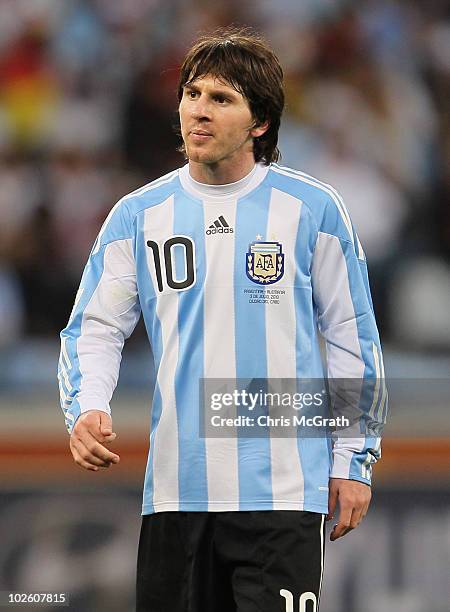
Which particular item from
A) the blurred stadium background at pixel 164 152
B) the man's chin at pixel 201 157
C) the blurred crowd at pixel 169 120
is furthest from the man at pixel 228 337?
the blurred crowd at pixel 169 120

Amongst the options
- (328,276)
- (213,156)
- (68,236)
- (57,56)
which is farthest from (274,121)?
(57,56)

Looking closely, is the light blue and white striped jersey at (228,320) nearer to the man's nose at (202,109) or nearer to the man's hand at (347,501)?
the man's hand at (347,501)

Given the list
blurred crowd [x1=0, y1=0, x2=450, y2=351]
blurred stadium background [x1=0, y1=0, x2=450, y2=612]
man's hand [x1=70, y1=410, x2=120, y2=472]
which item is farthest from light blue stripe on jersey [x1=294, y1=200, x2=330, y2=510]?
blurred crowd [x1=0, y1=0, x2=450, y2=351]

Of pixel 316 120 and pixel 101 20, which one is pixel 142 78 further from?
pixel 316 120

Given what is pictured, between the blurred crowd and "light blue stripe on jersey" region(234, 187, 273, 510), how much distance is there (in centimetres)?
327

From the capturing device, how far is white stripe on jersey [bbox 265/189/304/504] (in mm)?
3100

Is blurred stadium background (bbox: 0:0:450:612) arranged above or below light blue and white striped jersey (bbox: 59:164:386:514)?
above

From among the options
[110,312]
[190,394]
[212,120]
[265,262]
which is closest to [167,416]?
[190,394]

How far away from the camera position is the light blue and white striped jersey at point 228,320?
3.12 metres

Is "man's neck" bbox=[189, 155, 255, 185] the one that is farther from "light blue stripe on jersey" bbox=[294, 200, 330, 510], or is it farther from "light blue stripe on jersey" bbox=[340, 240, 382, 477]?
"light blue stripe on jersey" bbox=[340, 240, 382, 477]

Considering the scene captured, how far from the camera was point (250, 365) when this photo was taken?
3125mm

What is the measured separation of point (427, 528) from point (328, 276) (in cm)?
239

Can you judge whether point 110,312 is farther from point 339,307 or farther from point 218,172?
point 339,307

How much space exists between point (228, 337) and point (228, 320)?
4 cm
